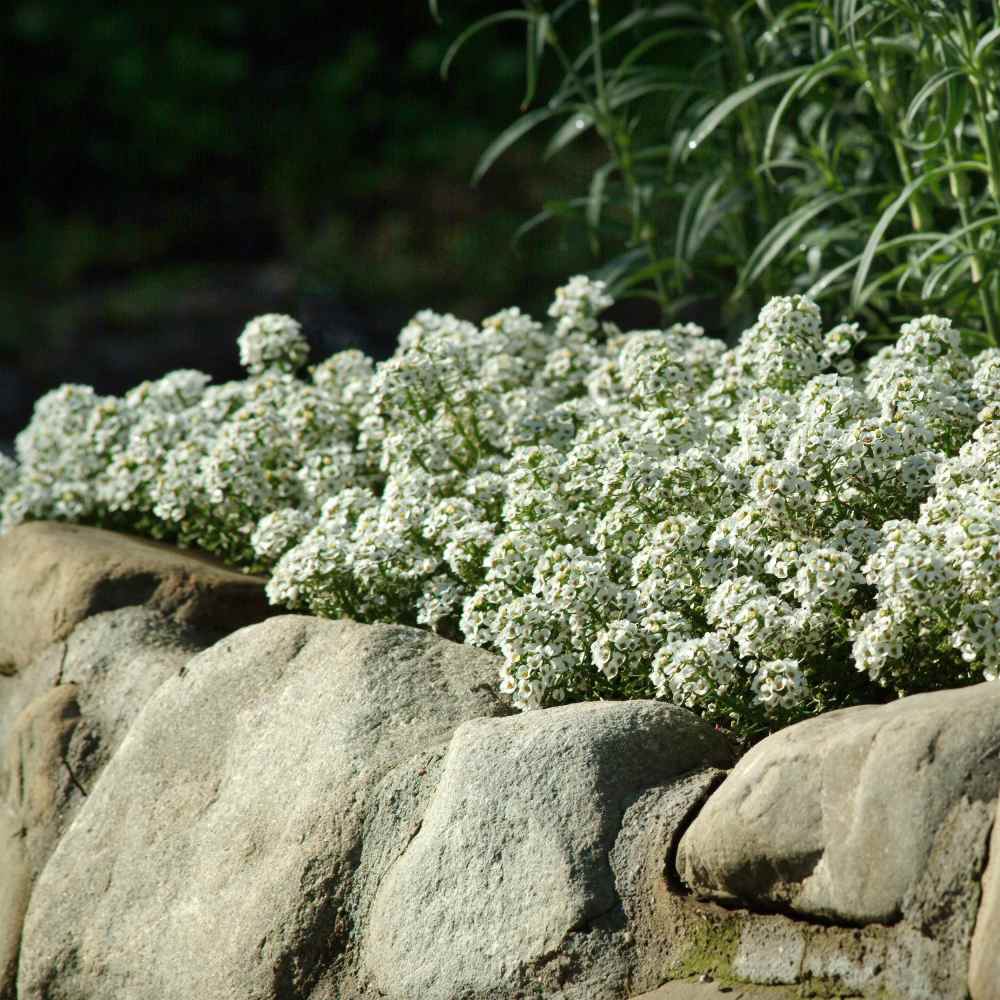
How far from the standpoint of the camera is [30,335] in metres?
10.2

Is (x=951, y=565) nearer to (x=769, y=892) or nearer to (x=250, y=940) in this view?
(x=769, y=892)

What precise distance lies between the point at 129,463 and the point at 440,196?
665cm

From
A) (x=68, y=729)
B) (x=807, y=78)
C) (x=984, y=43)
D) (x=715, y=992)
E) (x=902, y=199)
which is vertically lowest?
(x=715, y=992)

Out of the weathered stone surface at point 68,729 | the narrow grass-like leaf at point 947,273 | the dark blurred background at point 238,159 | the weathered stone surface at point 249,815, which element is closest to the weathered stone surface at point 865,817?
the weathered stone surface at point 249,815

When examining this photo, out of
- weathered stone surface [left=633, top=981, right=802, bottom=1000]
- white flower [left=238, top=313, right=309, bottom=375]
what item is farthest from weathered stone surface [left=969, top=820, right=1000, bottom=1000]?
white flower [left=238, top=313, right=309, bottom=375]

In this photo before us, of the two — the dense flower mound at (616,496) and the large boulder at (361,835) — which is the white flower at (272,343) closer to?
the dense flower mound at (616,496)

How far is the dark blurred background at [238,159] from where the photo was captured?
10.3m

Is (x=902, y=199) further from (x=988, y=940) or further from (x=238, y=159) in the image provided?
(x=238, y=159)

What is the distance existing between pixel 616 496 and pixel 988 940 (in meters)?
1.38

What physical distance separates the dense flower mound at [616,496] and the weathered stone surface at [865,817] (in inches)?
10.6

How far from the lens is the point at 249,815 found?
3201 millimetres

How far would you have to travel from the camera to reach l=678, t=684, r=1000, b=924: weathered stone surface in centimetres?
229

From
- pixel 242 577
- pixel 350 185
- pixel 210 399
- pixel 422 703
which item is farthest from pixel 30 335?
pixel 422 703

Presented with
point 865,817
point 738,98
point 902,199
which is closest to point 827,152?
point 738,98
